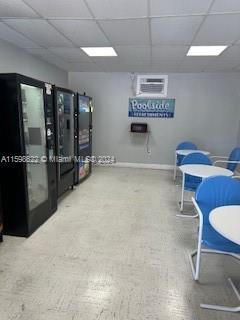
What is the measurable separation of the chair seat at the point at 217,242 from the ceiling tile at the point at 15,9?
2.82 meters

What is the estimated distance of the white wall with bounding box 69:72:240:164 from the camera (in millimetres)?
5516

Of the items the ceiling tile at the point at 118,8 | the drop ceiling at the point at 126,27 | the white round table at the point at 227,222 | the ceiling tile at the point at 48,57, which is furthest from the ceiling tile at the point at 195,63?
the white round table at the point at 227,222

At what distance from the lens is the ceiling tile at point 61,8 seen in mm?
2230

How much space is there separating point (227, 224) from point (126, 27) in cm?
252

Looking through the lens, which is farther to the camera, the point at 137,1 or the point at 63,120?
the point at 63,120

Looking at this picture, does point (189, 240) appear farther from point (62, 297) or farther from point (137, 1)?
point (137, 1)

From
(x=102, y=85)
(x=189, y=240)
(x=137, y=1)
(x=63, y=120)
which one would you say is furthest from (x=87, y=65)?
(x=189, y=240)

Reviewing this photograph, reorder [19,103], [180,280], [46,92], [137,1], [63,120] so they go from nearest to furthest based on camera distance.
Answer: [180,280]
[137,1]
[19,103]
[46,92]
[63,120]

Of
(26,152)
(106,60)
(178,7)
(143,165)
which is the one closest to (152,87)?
(106,60)

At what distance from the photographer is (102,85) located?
5918mm

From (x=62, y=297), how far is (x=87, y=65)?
457 centimetres

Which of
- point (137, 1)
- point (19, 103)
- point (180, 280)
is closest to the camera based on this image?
point (180, 280)

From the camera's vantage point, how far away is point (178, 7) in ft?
7.39

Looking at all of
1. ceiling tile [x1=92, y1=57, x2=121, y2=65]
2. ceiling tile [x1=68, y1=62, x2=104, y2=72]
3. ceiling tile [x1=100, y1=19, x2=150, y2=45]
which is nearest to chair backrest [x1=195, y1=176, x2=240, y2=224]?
ceiling tile [x1=100, y1=19, x2=150, y2=45]
